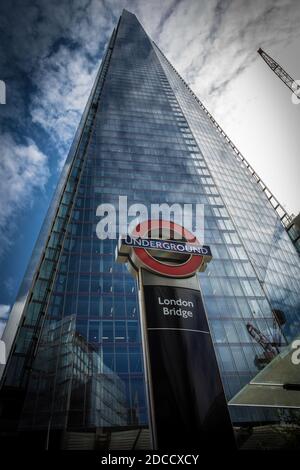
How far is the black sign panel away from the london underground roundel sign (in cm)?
97

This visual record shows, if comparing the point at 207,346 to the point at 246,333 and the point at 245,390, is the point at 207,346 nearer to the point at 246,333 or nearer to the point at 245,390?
the point at 245,390

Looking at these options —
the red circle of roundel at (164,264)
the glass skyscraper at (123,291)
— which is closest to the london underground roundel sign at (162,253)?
the red circle of roundel at (164,264)

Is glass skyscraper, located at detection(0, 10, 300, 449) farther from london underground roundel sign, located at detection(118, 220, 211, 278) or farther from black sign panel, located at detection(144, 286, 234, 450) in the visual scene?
black sign panel, located at detection(144, 286, 234, 450)

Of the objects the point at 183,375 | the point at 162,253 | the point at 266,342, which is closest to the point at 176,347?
the point at 183,375

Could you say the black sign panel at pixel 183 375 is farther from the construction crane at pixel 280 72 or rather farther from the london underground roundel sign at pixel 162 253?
the construction crane at pixel 280 72

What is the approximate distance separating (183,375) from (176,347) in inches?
35.6

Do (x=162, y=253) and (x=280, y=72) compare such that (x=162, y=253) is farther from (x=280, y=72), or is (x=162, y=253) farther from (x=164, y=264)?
(x=280, y=72)

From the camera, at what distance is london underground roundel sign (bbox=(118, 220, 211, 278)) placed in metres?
13.1

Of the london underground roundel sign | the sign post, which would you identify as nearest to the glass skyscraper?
the london underground roundel sign

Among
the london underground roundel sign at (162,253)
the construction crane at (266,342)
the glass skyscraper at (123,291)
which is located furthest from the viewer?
the construction crane at (266,342)

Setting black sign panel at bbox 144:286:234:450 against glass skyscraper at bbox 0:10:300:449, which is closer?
black sign panel at bbox 144:286:234:450

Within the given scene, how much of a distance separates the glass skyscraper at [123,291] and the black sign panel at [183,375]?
26.4 metres

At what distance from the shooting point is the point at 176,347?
426 inches

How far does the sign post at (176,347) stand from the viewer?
935 cm
